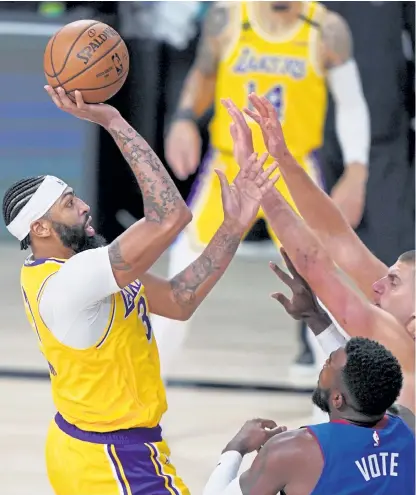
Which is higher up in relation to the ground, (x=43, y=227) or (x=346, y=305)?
(x=43, y=227)

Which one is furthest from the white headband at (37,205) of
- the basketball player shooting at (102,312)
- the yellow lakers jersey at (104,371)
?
the yellow lakers jersey at (104,371)

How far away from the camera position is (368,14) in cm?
916

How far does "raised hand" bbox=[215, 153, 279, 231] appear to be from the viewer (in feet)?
11.3

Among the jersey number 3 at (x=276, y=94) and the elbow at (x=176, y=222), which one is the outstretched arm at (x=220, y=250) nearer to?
the elbow at (x=176, y=222)

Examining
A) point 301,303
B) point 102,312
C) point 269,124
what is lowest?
point 301,303

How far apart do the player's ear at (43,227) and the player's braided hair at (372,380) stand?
1.03 metres

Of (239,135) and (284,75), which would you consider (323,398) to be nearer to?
(239,135)

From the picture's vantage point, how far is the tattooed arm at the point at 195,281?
351cm

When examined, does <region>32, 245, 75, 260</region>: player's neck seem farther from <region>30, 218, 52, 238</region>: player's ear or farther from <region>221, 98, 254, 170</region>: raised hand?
<region>221, 98, 254, 170</region>: raised hand

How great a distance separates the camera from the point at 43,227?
11.1 ft

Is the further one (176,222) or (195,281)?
(195,281)

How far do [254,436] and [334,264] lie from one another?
774 millimetres

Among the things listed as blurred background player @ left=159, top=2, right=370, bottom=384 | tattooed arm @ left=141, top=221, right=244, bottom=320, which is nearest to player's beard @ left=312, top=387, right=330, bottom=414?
tattooed arm @ left=141, top=221, right=244, bottom=320

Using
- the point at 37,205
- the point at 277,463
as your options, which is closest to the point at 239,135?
the point at 37,205
